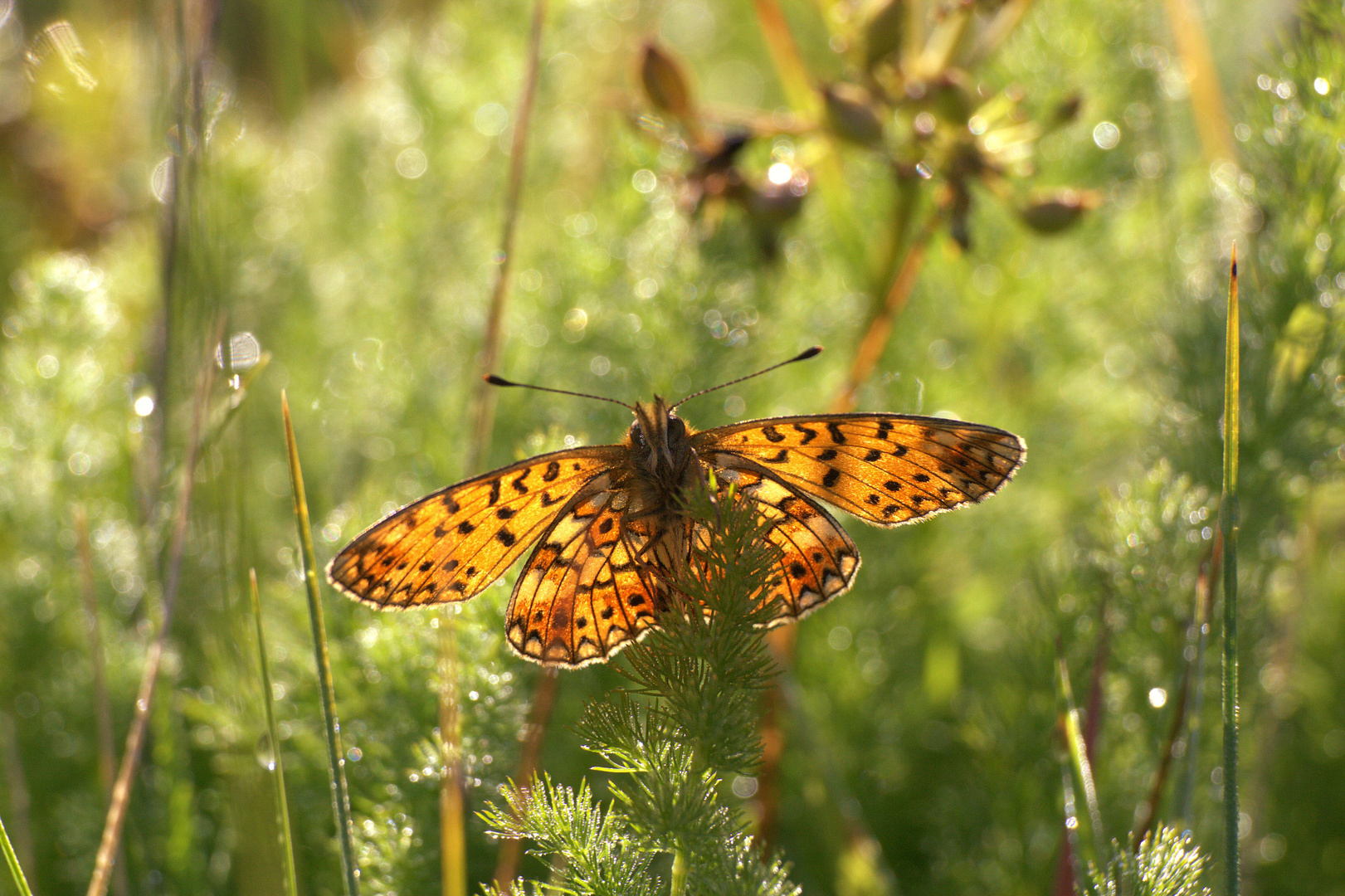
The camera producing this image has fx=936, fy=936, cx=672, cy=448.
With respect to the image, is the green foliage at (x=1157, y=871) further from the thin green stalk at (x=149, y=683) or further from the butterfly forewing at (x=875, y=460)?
Answer: the thin green stalk at (x=149, y=683)

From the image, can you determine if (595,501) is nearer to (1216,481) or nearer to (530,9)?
(1216,481)

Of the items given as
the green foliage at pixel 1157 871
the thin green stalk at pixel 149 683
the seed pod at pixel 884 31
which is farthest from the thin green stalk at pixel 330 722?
the seed pod at pixel 884 31

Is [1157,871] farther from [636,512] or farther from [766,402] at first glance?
[766,402]

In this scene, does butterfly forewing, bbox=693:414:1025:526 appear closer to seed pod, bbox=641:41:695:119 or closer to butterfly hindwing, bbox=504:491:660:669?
butterfly hindwing, bbox=504:491:660:669

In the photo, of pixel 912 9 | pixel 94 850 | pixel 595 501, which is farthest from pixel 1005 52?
pixel 94 850

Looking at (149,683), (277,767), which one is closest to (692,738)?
(277,767)

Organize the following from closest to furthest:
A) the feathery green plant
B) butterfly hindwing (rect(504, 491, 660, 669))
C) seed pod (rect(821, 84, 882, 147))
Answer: the feathery green plant, butterfly hindwing (rect(504, 491, 660, 669)), seed pod (rect(821, 84, 882, 147))

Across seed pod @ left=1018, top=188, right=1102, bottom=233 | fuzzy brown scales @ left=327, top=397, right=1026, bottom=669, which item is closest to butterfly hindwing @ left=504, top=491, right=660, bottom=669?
fuzzy brown scales @ left=327, top=397, right=1026, bottom=669
